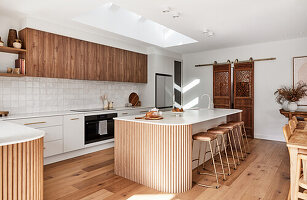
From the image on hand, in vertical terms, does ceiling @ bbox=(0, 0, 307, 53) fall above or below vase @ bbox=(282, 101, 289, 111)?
above

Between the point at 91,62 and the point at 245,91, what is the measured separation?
4.13 meters

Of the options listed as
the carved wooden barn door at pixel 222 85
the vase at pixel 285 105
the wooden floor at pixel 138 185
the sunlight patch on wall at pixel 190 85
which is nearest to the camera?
the wooden floor at pixel 138 185

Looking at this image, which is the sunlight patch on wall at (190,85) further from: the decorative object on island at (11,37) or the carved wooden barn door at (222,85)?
the decorative object on island at (11,37)

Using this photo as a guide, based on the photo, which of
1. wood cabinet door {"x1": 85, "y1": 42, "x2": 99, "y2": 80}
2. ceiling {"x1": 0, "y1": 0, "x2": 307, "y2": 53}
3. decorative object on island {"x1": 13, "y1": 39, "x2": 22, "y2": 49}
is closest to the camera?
ceiling {"x1": 0, "y1": 0, "x2": 307, "y2": 53}

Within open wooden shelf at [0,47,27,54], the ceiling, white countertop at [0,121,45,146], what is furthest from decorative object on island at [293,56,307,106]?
open wooden shelf at [0,47,27,54]

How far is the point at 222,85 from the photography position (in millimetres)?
6148

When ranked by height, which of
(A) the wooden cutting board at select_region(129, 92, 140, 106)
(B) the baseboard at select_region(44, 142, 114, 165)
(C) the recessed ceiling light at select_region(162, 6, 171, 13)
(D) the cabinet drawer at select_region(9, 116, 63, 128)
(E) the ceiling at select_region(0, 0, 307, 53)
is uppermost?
(E) the ceiling at select_region(0, 0, 307, 53)

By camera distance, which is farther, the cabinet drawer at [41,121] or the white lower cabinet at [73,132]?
the white lower cabinet at [73,132]

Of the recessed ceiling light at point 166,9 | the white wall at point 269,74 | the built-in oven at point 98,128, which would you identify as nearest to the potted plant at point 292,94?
the white wall at point 269,74

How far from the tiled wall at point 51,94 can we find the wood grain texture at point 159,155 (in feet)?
6.55

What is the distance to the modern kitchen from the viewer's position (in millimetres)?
2517

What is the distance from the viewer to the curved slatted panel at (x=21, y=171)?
5.21 ft

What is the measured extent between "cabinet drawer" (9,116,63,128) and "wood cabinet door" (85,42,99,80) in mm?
1125

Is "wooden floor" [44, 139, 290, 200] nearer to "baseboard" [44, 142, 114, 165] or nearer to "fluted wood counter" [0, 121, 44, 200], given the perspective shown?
"baseboard" [44, 142, 114, 165]
